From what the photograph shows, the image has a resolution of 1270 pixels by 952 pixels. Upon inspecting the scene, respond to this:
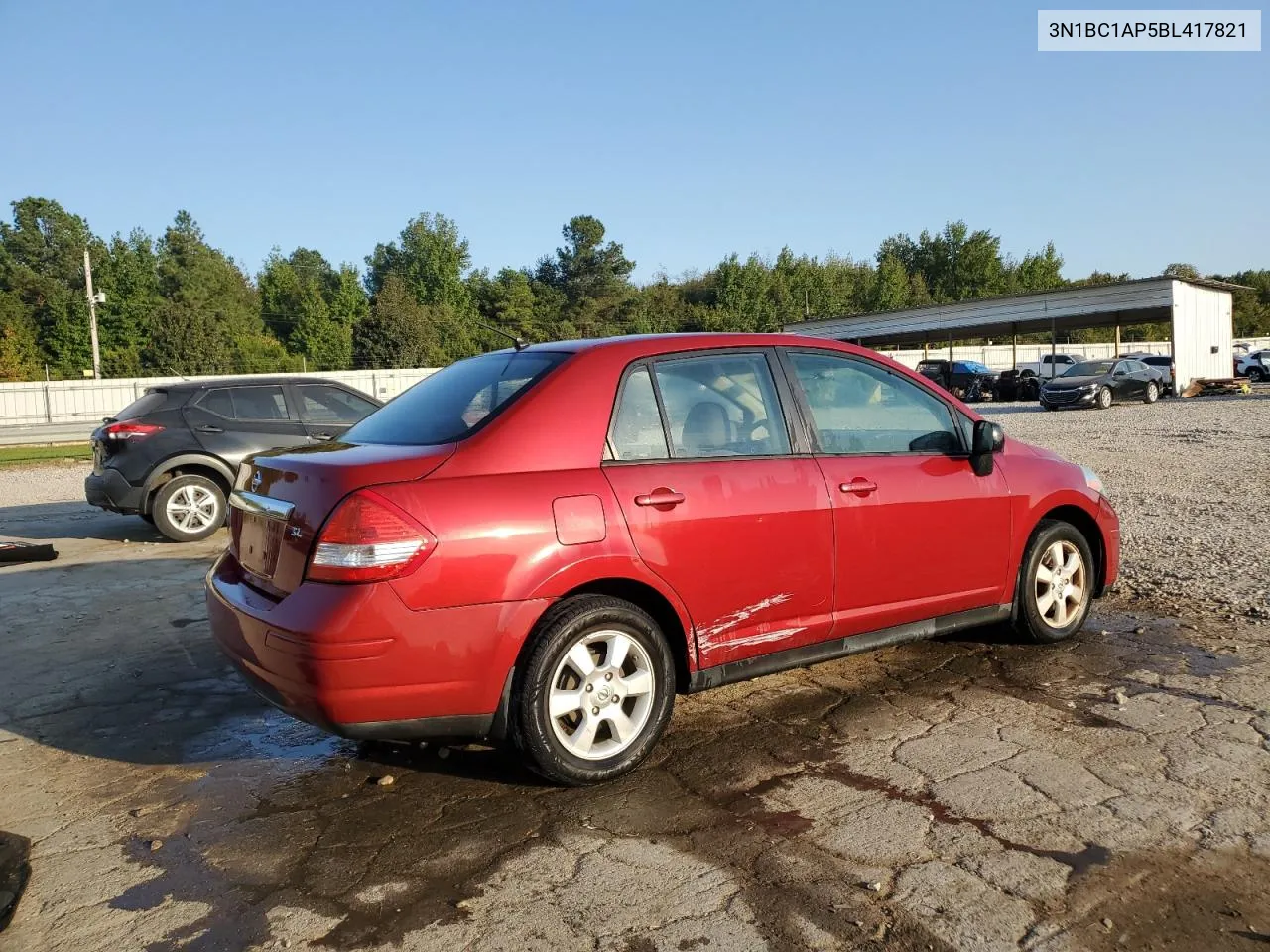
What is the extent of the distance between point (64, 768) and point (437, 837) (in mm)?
1858

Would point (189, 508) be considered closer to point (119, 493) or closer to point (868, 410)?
point (119, 493)

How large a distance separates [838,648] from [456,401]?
6.58 ft

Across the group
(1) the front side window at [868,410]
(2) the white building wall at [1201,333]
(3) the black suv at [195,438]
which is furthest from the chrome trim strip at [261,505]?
(2) the white building wall at [1201,333]

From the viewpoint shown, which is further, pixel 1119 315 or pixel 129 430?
pixel 1119 315

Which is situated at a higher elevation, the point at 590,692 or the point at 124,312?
the point at 124,312

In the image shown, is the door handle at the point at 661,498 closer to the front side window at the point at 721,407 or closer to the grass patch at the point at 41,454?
the front side window at the point at 721,407

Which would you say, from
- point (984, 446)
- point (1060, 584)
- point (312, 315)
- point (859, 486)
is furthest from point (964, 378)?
point (312, 315)

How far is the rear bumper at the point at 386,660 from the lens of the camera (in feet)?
10.7

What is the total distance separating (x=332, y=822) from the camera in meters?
3.46

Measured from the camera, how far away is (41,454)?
874 inches

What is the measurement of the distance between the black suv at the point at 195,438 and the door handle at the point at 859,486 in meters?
6.12

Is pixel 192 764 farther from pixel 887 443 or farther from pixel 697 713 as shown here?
pixel 887 443

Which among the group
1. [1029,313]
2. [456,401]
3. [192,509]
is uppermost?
[1029,313]

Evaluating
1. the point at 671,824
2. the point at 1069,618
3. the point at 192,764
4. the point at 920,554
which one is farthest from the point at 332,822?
the point at 1069,618
